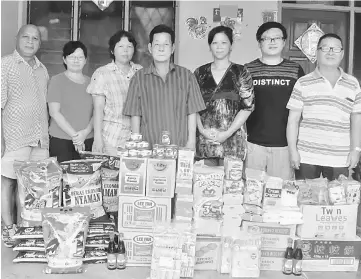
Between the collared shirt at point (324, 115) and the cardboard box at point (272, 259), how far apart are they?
0.66 meters

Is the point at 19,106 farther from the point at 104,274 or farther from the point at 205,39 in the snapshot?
the point at 205,39

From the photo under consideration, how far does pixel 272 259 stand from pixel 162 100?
120cm

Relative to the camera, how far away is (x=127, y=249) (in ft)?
8.78

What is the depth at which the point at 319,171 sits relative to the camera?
301 centimetres

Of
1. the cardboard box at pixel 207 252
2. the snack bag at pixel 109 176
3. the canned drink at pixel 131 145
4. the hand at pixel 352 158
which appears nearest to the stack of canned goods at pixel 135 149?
the canned drink at pixel 131 145

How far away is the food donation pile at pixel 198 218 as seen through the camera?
2.56m

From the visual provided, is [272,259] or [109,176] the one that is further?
[109,176]

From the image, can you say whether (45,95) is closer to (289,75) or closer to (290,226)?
(289,75)

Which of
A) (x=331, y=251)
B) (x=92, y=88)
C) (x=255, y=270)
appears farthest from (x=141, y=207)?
(x=331, y=251)

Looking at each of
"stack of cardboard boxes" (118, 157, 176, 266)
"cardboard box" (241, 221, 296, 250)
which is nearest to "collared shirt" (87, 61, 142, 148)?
"stack of cardboard boxes" (118, 157, 176, 266)

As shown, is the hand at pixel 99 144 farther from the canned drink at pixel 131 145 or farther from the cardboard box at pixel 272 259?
the cardboard box at pixel 272 259

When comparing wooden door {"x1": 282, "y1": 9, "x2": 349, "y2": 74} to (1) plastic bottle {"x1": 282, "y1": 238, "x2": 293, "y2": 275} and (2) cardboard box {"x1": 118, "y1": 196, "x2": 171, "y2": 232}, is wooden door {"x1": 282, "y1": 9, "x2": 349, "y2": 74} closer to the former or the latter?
(1) plastic bottle {"x1": 282, "y1": 238, "x2": 293, "y2": 275}

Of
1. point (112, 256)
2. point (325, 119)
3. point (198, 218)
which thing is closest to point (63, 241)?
point (112, 256)

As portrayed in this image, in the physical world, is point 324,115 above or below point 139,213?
above
